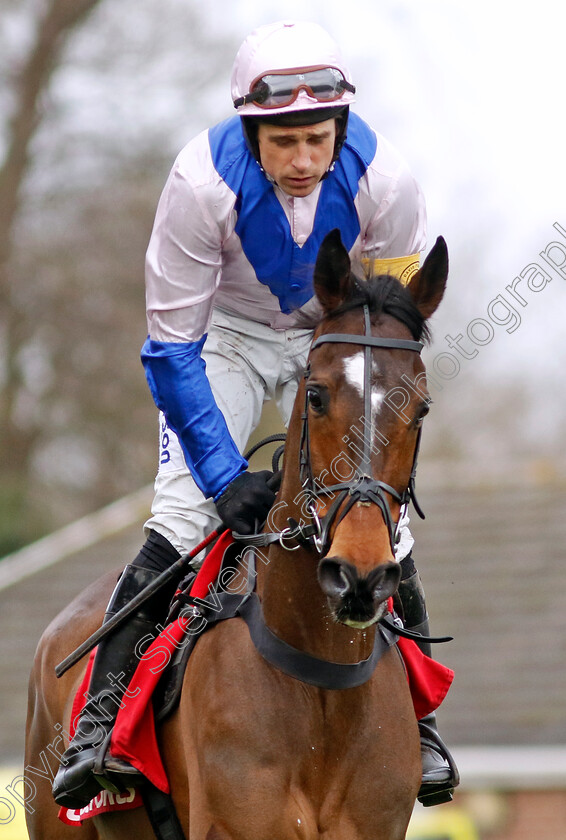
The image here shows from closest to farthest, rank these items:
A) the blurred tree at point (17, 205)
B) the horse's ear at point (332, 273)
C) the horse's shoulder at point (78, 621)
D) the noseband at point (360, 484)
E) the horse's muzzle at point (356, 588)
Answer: the horse's muzzle at point (356, 588), the noseband at point (360, 484), the horse's ear at point (332, 273), the horse's shoulder at point (78, 621), the blurred tree at point (17, 205)

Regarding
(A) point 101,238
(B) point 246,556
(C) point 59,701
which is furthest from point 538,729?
(A) point 101,238

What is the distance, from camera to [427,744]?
4633 millimetres

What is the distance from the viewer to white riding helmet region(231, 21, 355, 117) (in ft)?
13.9

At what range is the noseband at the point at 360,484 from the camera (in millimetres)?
3498

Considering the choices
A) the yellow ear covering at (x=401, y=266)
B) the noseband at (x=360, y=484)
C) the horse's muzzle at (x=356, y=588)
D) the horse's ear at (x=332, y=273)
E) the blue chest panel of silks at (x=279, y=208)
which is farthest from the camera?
the yellow ear covering at (x=401, y=266)

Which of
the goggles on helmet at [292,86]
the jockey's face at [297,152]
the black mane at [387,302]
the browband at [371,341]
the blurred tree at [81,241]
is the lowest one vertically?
the blurred tree at [81,241]

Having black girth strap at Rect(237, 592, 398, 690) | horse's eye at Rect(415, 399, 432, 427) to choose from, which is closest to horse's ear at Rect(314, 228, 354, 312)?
horse's eye at Rect(415, 399, 432, 427)

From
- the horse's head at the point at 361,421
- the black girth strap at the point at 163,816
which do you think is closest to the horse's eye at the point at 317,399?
the horse's head at the point at 361,421

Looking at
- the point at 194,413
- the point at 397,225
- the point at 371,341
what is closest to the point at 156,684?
the point at 194,413

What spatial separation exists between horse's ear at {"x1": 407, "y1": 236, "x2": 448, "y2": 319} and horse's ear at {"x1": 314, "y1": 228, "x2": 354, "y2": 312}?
0.78 feet

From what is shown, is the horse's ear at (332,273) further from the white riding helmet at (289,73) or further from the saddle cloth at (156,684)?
the saddle cloth at (156,684)

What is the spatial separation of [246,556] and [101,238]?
17947 millimetres

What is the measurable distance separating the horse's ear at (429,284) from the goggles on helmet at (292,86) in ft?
2.54

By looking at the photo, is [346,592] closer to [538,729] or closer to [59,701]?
[59,701]
